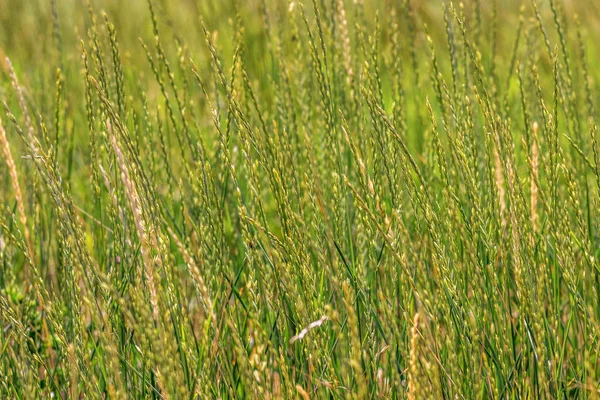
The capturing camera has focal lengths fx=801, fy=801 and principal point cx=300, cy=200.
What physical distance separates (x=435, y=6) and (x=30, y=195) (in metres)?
4.38

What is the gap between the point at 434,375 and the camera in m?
1.16

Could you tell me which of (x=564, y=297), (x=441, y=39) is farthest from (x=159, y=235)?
(x=441, y=39)

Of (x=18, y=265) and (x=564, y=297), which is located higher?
(x=18, y=265)

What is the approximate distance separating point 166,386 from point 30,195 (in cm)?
158

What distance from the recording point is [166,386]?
3.68 ft

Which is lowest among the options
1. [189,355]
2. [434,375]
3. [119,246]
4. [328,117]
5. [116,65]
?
[434,375]

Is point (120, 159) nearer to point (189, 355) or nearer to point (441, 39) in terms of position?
point (189, 355)

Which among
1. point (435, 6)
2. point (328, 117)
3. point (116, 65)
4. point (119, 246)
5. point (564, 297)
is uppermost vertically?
point (435, 6)

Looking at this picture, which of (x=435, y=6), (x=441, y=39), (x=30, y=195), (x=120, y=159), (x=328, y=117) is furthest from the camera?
(x=435, y=6)

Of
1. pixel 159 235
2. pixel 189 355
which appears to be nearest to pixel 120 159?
pixel 159 235

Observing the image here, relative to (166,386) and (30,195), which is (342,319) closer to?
(166,386)

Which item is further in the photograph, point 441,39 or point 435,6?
point 435,6

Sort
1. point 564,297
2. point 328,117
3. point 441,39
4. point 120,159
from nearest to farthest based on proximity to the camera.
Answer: point 120,159 → point 328,117 → point 564,297 → point 441,39

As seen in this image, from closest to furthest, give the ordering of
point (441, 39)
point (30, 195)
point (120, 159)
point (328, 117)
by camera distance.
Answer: point (120, 159)
point (328, 117)
point (30, 195)
point (441, 39)
